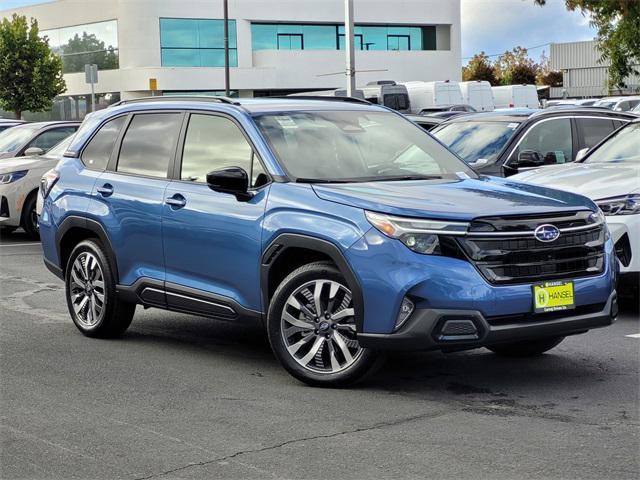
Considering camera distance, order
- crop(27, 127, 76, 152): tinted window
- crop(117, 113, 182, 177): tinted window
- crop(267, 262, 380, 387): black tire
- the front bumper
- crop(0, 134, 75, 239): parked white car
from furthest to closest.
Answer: crop(27, 127, 76, 152): tinted window → crop(0, 134, 75, 239): parked white car → crop(117, 113, 182, 177): tinted window → crop(267, 262, 380, 387): black tire → the front bumper

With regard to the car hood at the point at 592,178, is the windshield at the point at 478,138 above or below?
above

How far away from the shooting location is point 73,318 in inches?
346

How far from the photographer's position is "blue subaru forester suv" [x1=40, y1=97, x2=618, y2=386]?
6312 mm

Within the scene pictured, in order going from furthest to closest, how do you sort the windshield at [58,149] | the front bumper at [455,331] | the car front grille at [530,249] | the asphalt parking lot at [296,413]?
the windshield at [58,149], the car front grille at [530,249], the front bumper at [455,331], the asphalt parking lot at [296,413]

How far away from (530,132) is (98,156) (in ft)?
18.2

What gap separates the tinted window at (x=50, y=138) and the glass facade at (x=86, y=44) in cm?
4007

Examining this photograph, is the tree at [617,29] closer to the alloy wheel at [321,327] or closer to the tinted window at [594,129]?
the tinted window at [594,129]

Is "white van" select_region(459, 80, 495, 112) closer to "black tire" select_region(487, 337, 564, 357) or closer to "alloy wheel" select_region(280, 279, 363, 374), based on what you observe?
"black tire" select_region(487, 337, 564, 357)

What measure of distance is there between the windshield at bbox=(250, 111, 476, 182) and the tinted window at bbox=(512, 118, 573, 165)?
463 centimetres

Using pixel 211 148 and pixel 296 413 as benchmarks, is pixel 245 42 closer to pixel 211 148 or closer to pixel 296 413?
pixel 211 148

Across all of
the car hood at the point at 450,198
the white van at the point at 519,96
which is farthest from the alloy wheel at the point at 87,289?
the white van at the point at 519,96

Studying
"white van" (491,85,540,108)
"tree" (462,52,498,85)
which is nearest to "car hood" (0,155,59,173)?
"white van" (491,85,540,108)

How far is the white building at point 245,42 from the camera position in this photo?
56062 millimetres

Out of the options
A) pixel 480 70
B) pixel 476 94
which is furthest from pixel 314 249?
pixel 480 70
